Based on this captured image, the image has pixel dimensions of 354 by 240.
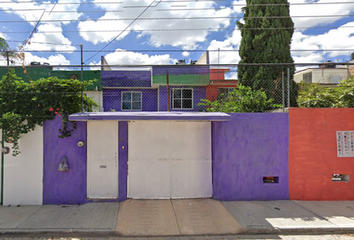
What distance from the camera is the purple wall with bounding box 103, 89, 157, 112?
12383 mm

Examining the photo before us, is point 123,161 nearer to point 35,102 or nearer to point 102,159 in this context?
point 102,159

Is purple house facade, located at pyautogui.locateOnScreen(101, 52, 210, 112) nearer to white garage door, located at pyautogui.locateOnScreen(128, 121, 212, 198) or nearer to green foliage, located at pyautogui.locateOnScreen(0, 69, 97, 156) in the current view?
white garage door, located at pyautogui.locateOnScreen(128, 121, 212, 198)

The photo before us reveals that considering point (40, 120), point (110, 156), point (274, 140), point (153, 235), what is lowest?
point (153, 235)

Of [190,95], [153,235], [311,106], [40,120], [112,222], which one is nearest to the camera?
[153,235]

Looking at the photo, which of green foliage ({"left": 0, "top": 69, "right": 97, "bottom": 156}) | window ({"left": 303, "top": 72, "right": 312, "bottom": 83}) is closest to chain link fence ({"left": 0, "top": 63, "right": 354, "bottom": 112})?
window ({"left": 303, "top": 72, "right": 312, "bottom": 83})

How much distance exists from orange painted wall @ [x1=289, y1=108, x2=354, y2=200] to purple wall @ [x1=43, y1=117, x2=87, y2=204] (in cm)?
575

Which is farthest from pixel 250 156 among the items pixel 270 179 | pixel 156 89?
pixel 156 89

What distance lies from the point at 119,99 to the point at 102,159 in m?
7.67

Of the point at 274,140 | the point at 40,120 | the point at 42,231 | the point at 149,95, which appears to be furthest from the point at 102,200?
the point at 149,95

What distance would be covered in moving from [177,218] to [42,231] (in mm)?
2778

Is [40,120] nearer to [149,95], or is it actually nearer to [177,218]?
[177,218]

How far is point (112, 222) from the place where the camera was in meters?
4.30

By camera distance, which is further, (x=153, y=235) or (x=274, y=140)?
(x=274, y=140)

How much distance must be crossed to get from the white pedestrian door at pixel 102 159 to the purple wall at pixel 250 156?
9.07ft
